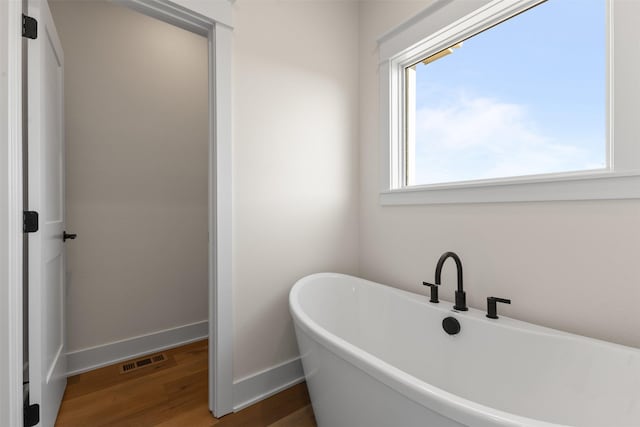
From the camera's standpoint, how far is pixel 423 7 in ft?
5.21

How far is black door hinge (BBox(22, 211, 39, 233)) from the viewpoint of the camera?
1.06m

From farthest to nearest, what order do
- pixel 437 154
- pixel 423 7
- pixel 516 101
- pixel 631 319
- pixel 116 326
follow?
pixel 116 326
pixel 437 154
pixel 423 7
pixel 516 101
pixel 631 319

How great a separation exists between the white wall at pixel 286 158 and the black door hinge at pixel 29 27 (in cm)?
77

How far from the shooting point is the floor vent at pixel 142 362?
1848mm

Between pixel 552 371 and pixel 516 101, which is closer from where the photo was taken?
pixel 552 371

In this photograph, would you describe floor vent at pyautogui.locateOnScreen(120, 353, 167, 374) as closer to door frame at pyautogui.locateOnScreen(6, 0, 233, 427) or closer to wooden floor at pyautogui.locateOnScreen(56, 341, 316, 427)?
wooden floor at pyautogui.locateOnScreen(56, 341, 316, 427)

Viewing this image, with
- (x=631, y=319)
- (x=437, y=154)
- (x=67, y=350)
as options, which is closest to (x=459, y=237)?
(x=437, y=154)

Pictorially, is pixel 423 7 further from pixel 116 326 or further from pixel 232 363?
pixel 116 326

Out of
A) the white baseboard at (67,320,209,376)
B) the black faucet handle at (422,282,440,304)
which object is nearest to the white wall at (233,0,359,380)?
the black faucet handle at (422,282,440,304)

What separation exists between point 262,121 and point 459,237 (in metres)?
1.25

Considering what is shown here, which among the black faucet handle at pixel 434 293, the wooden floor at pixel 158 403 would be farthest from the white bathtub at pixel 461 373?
the wooden floor at pixel 158 403

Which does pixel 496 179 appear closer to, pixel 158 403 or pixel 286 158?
pixel 286 158

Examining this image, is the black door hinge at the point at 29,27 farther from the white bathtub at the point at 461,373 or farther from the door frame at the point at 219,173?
the white bathtub at the point at 461,373

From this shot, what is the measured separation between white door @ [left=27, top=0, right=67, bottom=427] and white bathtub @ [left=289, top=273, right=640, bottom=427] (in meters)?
1.04
